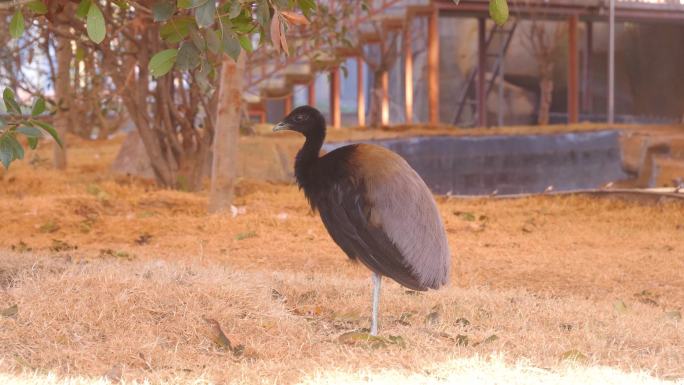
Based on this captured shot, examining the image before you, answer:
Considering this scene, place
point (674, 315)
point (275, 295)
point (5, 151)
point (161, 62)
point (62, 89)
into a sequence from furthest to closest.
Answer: point (62, 89)
point (674, 315)
point (275, 295)
point (5, 151)
point (161, 62)

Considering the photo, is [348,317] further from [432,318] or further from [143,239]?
[143,239]

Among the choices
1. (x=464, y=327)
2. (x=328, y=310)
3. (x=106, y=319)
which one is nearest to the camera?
(x=106, y=319)

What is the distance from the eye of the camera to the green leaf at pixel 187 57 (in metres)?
3.07

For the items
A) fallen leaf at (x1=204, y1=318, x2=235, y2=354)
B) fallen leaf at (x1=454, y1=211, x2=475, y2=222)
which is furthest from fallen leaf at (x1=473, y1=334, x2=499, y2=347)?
fallen leaf at (x1=454, y1=211, x2=475, y2=222)

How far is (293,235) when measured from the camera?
294 inches

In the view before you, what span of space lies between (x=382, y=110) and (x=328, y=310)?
1146cm

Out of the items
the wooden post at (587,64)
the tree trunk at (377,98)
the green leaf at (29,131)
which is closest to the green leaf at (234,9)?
the green leaf at (29,131)

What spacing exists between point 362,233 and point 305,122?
0.70 meters

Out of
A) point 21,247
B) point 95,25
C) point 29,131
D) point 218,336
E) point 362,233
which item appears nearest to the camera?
point 95,25

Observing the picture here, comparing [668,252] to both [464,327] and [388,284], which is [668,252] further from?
[464,327]

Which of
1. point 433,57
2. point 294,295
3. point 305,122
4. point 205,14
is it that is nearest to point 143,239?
point 294,295

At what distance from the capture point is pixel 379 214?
3.94m

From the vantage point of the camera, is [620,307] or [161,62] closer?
[161,62]

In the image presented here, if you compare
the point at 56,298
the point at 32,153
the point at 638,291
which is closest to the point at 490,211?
the point at 638,291
